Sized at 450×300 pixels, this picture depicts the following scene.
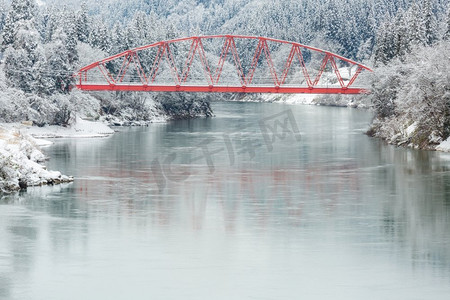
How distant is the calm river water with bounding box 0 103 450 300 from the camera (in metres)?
28.4

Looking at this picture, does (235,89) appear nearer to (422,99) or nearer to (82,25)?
(422,99)

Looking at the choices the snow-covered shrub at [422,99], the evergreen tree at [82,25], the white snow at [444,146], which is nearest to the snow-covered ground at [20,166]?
the snow-covered shrub at [422,99]

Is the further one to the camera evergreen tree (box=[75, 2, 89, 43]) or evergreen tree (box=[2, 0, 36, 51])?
evergreen tree (box=[75, 2, 89, 43])

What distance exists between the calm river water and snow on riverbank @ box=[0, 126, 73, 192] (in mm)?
1152

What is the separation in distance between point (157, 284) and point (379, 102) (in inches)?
2426

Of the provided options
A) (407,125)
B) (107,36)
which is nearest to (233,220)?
(407,125)

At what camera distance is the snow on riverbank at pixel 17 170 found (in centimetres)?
4669

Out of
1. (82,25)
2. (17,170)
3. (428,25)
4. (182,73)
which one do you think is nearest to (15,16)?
(82,25)

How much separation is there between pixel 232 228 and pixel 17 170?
16.5 m

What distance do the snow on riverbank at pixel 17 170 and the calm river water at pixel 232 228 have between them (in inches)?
45.3

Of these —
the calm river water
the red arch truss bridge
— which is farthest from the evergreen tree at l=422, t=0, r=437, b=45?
the calm river water

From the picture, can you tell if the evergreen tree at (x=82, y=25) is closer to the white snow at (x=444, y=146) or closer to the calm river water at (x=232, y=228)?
the calm river water at (x=232, y=228)

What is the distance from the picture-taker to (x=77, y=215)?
41.6m

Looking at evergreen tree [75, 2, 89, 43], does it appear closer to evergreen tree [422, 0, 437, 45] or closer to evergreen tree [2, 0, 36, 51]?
evergreen tree [2, 0, 36, 51]
